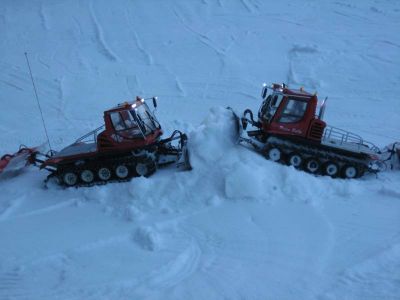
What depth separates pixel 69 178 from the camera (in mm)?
10211

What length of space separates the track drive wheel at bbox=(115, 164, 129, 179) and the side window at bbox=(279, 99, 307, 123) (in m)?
4.11

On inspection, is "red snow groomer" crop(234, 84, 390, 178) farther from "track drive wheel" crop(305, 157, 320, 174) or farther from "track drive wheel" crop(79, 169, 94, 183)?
"track drive wheel" crop(79, 169, 94, 183)

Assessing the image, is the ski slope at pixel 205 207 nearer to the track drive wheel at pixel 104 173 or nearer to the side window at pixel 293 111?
the track drive wheel at pixel 104 173

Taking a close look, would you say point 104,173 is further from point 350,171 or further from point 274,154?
point 350,171

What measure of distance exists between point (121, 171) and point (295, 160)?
4402mm

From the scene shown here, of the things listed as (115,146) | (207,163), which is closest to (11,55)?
(115,146)

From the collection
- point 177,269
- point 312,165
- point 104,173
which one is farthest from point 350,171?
point 104,173

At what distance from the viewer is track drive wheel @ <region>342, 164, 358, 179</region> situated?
33.9 feet

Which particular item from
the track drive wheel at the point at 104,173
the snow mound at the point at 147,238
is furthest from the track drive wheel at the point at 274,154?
the track drive wheel at the point at 104,173

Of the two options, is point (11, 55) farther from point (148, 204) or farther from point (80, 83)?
point (148, 204)

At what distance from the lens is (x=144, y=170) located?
10.2 metres

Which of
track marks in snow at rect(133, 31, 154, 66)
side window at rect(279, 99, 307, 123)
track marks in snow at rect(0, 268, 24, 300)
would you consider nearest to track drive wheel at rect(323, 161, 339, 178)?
side window at rect(279, 99, 307, 123)

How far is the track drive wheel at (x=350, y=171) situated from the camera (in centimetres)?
1033

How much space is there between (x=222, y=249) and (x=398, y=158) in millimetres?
6046
